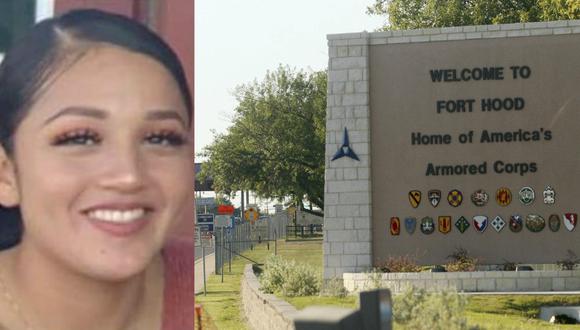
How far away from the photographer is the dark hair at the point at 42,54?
5.80 meters

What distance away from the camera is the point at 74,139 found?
5.82 meters

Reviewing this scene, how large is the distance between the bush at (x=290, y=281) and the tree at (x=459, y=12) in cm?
2412

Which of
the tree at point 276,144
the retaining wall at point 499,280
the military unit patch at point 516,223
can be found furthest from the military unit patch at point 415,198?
the tree at point 276,144

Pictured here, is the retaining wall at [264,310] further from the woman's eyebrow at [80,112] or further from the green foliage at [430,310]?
the woman's eyebrow at [80,112]

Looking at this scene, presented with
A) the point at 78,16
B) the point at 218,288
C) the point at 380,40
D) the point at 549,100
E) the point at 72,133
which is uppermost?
the point at 380,40

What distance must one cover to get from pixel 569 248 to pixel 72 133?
15.3 meters

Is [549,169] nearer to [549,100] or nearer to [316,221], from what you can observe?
[549,100]

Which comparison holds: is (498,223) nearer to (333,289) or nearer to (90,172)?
(333,289)

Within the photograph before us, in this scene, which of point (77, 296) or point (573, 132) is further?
point (573, 132)

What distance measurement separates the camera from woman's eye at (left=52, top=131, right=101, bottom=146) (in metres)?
5.80

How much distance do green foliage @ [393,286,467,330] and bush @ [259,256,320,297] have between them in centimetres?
501

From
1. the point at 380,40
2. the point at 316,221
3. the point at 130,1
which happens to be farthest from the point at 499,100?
the point at 316,221

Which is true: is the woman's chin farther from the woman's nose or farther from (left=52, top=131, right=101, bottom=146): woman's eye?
(left=52, top=131, right=101, bottom=146): woman's eye

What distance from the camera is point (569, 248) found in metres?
19.5
